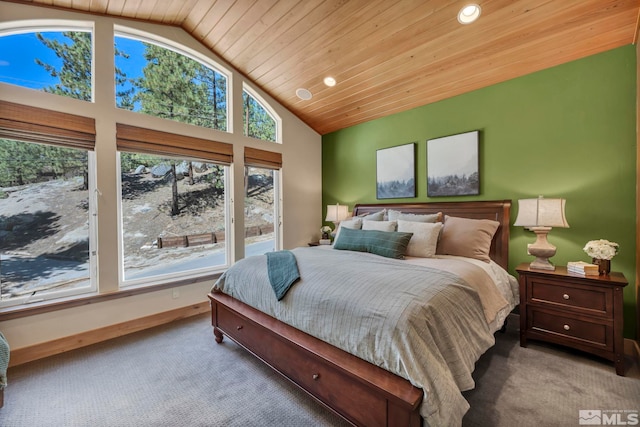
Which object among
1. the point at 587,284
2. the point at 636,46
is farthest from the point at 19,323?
the point at 636,46

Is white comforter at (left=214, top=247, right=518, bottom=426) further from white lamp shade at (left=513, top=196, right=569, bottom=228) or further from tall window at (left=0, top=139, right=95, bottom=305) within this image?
tall window at (left=0, top=139, right=95, bottom=305)

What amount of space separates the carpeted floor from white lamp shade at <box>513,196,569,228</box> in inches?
42.6

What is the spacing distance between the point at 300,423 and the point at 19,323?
99.1 inches

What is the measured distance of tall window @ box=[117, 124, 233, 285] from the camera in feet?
9.49

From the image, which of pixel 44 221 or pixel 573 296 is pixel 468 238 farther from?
pixel 44 221

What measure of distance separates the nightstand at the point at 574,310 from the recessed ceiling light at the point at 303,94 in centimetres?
320

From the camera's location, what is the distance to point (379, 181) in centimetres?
391

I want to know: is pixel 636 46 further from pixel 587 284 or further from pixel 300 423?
pixel 300 423

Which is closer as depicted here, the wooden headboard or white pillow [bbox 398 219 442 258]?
white pillow [bbox 398 219 442 258]

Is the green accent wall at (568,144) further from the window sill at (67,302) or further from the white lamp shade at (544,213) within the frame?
the window sill at (67,302)

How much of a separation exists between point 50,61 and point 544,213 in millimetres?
4622

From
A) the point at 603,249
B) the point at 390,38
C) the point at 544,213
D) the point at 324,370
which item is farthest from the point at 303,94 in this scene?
the point at 603,249

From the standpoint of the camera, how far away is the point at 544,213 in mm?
2289
